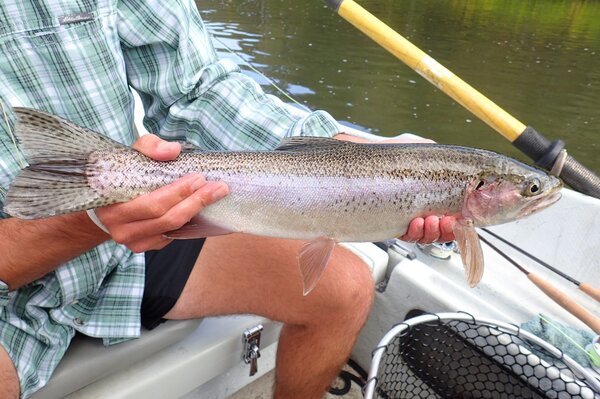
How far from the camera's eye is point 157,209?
147cm

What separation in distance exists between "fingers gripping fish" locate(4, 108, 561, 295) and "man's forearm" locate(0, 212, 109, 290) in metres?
0.17

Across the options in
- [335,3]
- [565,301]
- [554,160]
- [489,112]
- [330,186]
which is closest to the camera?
[330,186]

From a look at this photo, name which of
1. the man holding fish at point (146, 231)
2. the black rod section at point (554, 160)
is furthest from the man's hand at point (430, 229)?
the black rod section at point (554, 160)

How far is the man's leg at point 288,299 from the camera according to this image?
6.85 ft

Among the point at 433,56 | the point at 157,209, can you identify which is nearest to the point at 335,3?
the point at 157,209

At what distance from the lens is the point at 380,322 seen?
110 inches

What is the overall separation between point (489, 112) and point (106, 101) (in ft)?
7.62

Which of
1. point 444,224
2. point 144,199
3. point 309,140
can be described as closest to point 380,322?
point 444,224

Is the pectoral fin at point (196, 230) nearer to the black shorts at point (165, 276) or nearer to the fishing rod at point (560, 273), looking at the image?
the black shorts at point (165, 276)

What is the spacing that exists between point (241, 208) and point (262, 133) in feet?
2.21

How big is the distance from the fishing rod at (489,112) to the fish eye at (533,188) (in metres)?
1.35

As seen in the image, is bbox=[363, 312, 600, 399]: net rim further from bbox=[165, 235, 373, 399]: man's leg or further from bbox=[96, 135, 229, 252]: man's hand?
bbox=[96, 135, 229, 252]: man's hand

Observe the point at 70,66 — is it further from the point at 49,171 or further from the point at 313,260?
the point at 313,260

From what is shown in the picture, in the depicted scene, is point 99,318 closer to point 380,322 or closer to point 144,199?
point 144,199
